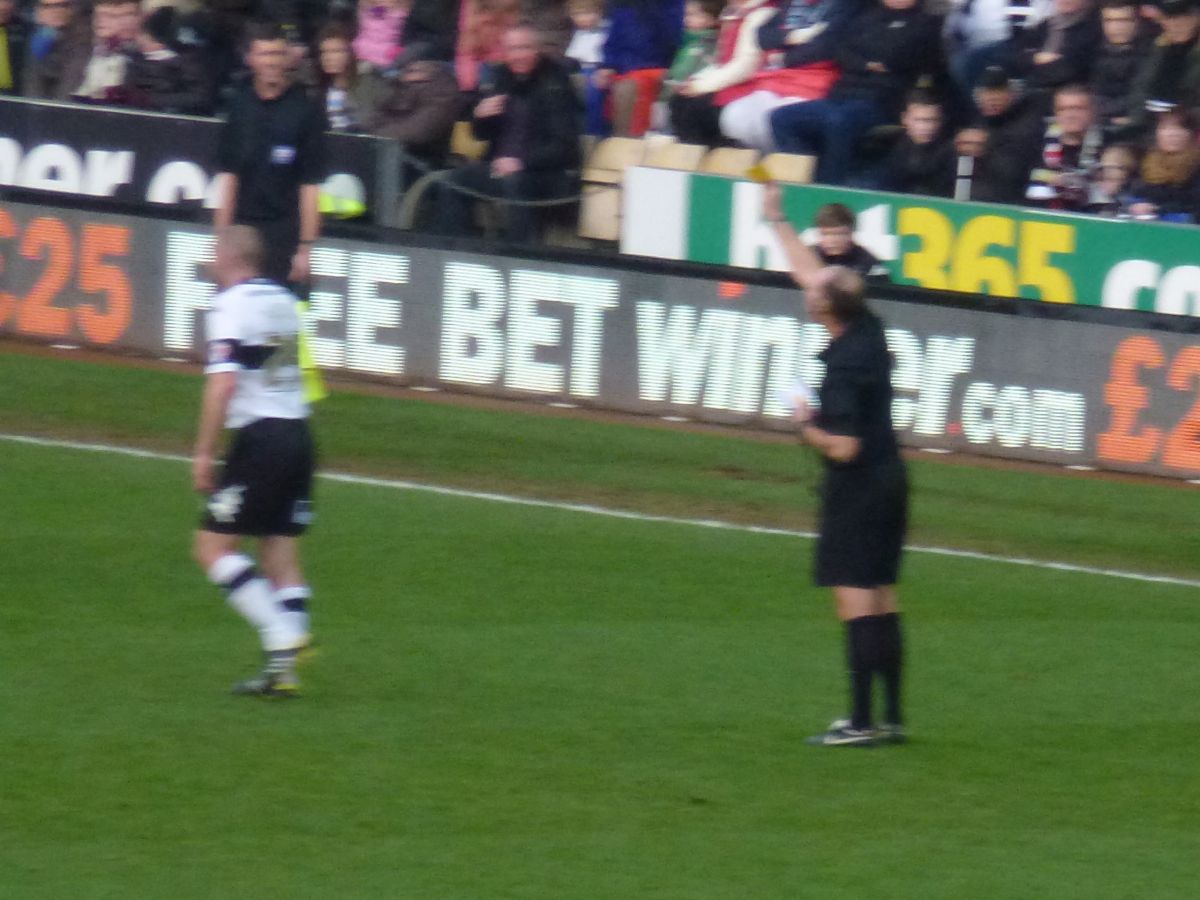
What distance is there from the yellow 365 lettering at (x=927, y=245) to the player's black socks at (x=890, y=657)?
7.62m

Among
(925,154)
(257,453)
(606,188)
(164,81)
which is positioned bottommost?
(257,453)

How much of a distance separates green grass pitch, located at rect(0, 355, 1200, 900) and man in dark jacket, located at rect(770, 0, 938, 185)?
356 cm

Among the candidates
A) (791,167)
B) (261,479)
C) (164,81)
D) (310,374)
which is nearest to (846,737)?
(261,479)

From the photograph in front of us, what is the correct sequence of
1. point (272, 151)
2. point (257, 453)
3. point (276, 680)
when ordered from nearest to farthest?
point (257, 453) → point (276, 680) → point (272, 151)

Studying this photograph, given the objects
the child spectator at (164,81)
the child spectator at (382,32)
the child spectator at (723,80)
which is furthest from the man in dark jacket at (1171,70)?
the child spectator at (164,81)

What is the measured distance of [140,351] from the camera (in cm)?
1597

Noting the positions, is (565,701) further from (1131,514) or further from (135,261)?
(135,261)

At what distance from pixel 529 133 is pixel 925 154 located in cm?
298

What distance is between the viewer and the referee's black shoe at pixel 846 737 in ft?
25.3

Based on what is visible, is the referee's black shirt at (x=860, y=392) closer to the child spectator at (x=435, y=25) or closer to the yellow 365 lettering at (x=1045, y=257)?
the yellow 365 lettering at (x=1045, y=257)

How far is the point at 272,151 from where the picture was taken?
40.5ft

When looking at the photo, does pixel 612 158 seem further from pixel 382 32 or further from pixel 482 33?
pixel 382 32

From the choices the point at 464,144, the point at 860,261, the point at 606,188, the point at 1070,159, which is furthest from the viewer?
the point at 464,144

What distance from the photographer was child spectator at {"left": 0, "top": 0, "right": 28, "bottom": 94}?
64.6ft
